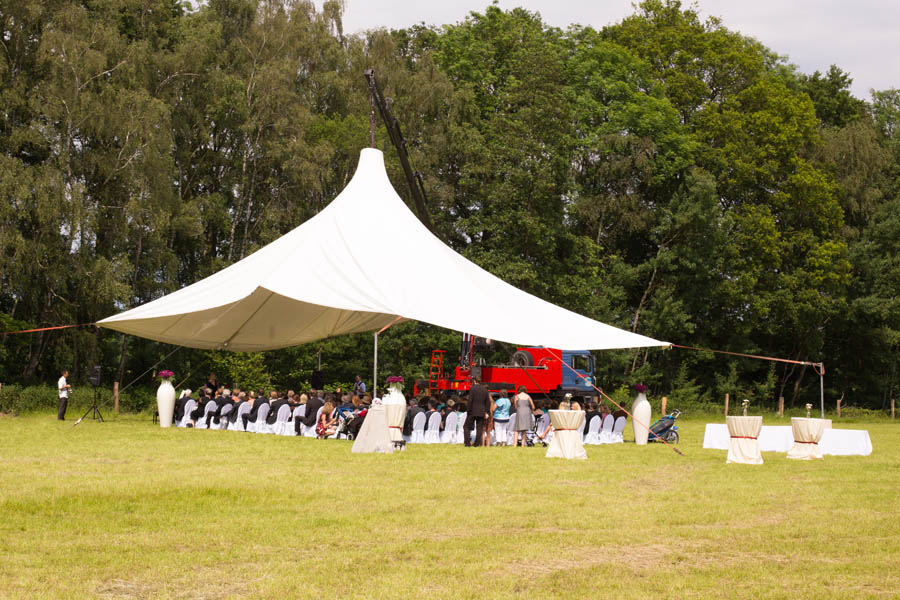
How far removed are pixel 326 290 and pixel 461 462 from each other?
4.06 meters

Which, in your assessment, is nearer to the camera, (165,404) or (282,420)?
(282,420)

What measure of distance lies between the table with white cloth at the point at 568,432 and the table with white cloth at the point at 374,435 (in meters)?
2.20

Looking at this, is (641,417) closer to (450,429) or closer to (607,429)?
(607,429)

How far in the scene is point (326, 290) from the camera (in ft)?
47.0

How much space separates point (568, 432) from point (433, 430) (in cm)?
352

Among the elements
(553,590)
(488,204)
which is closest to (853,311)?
(488,204)

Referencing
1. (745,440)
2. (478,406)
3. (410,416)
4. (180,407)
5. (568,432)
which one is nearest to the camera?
(745,440)

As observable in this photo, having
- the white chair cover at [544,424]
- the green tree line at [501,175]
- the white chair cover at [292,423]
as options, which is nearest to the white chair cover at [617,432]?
the white chair cover at [544,424]

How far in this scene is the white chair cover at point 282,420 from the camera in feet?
53.5

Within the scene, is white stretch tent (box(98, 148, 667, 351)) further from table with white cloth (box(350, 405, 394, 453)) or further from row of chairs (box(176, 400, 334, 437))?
table with white cloth (box(350, 405, 394, 453))

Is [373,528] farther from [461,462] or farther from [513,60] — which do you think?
[513,60]

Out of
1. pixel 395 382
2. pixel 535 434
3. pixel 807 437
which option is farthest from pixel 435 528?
pixel 535 434

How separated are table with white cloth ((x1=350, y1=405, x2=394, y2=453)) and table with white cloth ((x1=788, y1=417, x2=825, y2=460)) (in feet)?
17.3

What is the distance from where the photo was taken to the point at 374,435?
12.6m
